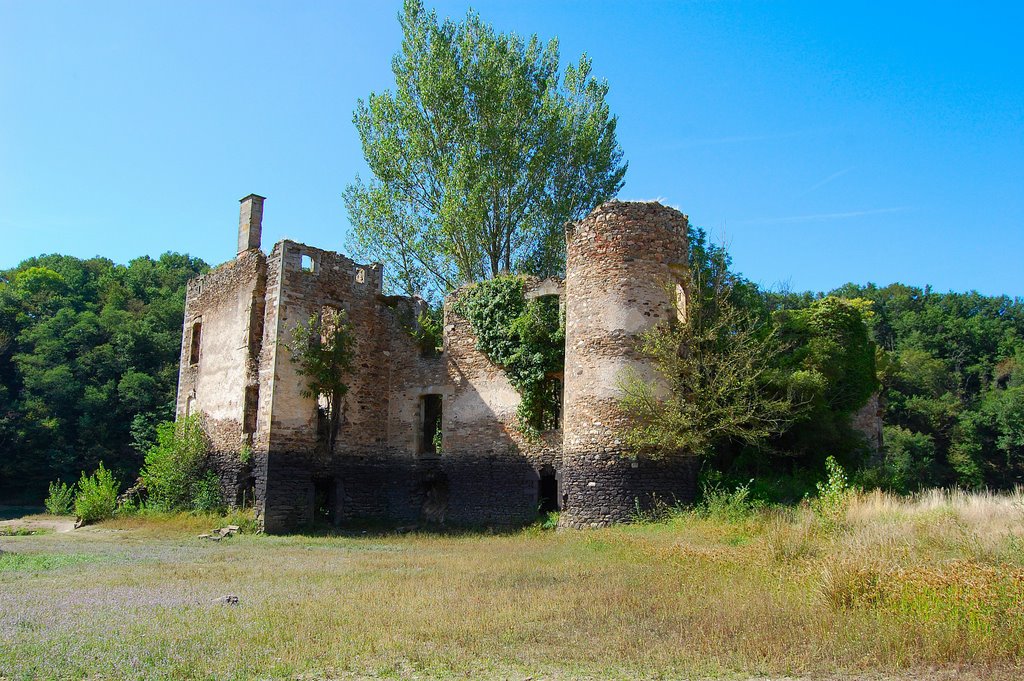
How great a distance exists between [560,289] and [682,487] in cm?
561

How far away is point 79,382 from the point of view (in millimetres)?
37750

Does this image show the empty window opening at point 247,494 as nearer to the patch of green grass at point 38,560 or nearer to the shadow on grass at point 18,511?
the patch of green grass at point 38,560

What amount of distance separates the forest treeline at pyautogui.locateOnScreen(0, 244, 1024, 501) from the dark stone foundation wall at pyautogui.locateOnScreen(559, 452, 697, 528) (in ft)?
20.9

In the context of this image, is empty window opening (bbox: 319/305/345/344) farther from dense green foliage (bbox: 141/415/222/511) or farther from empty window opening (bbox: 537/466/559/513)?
empty window opening (bbox: 537/466/559/513)

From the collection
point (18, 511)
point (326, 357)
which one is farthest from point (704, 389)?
point (18, 511)

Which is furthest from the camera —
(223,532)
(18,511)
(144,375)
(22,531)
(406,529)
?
(144,375)

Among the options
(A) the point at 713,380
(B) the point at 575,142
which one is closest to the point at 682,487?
(A) the point at 713,380

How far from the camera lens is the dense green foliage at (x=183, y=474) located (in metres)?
22.5

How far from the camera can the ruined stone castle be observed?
1819cm

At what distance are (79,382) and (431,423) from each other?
72.9 feet

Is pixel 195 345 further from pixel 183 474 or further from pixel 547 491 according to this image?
pixel 547 491

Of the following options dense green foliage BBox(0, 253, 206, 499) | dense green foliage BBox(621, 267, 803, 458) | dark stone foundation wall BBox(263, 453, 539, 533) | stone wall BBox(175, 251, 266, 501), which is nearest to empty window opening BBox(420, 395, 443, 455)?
dark stone foundation wall BBox(263, 453, 539, 533)

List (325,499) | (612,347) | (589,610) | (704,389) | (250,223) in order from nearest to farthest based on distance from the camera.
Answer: (589,610) < (704,389) < (612,347) < (325,499) < (250,223)

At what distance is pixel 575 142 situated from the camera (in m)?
27.5
